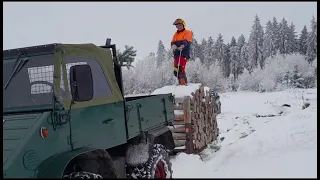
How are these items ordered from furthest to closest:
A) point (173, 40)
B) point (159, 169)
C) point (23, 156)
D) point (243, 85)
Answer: point (243, 85) → point (173, 40) → point (159, 169) → point (23, 156)

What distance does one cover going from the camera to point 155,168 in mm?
5410

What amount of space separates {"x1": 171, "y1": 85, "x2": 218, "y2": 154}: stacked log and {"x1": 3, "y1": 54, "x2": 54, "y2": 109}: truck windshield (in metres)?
4.49

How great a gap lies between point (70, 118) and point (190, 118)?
492 cm

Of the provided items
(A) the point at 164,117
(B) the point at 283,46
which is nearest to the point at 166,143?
(A) the point at 164,117

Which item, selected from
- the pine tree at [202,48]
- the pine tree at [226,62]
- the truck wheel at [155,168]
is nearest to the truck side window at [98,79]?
the truck wheel at [155,168]

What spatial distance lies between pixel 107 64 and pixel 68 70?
0.90m

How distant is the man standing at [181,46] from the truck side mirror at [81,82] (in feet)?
19.2

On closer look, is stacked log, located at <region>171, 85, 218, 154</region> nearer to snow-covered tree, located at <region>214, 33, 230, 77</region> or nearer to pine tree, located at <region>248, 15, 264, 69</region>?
pine tree, located at <region>248, 15, 264, 69</region>

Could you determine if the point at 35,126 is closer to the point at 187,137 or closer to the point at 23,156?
the point at 23,156

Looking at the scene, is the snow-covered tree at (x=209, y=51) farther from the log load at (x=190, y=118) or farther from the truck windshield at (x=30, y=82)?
the truck windshield at (x=30, y=82)

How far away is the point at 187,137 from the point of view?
8688 millimetres

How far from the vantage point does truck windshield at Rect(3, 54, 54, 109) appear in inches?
169

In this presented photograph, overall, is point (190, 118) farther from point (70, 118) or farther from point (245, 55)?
point (245, 55)

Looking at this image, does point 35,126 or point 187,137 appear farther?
point 187,137
